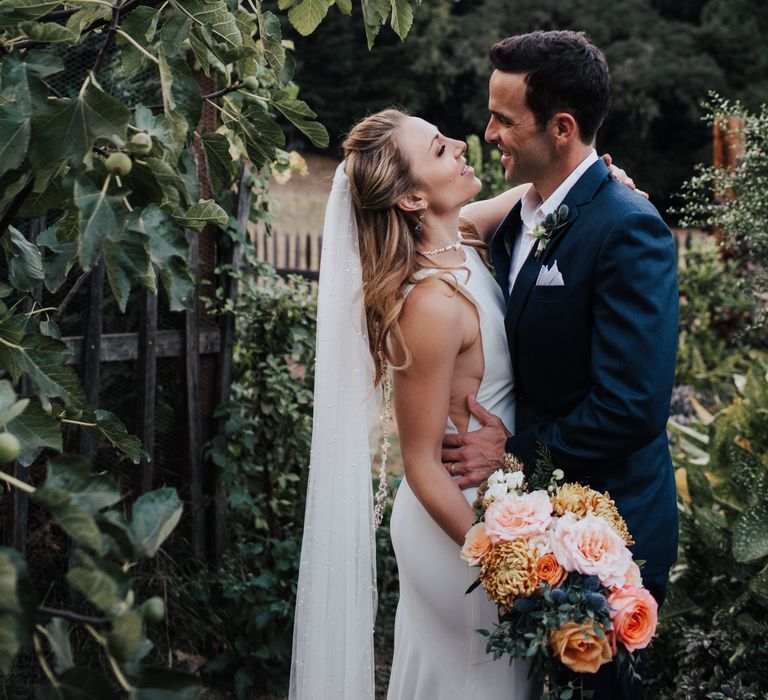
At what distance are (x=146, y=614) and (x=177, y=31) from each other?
88 cm

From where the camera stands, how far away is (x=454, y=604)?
2.51 meters

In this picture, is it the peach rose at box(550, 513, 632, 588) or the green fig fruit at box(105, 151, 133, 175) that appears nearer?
the green fig fruit at box(105, 151, 133, 175)

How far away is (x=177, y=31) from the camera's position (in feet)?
4.52


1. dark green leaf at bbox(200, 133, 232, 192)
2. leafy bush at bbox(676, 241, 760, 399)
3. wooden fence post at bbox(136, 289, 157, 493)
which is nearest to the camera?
dark green leaf at bbox(200, 133, 232, 192)

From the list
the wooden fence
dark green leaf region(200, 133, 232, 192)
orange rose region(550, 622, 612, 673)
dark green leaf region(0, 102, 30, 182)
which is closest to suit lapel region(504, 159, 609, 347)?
orange rose region(550, 622, 612, 673)

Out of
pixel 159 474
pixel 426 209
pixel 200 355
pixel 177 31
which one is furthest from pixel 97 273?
pixel 177 31

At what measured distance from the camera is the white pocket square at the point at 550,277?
7.59 feet

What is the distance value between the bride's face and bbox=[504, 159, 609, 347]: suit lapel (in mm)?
297

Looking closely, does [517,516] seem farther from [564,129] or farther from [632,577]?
[564,129]

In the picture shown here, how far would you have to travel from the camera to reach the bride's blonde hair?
2482 millimetres

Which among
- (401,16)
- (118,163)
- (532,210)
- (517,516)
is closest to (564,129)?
(532,210)

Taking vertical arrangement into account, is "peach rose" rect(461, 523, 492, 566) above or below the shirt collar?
below

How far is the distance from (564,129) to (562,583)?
1.25m

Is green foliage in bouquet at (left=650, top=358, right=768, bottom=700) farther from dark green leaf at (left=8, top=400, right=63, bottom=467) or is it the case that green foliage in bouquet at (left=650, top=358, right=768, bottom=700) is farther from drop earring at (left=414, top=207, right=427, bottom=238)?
dark green leaf at (left=8, top=400, right=63, bottom=467)
